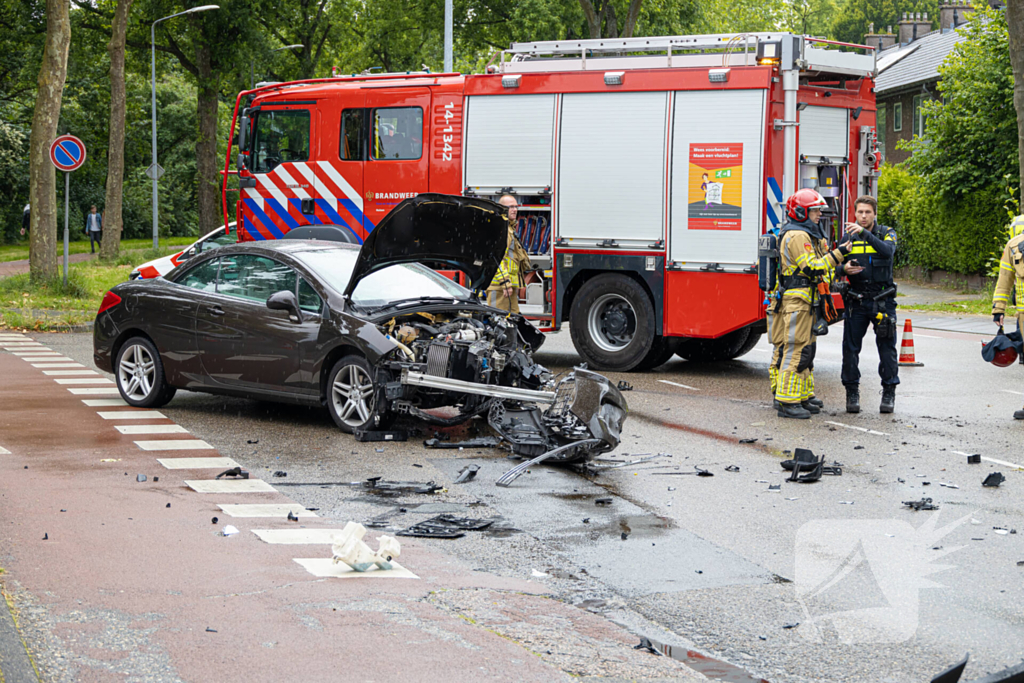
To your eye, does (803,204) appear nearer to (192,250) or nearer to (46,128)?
(192,250)

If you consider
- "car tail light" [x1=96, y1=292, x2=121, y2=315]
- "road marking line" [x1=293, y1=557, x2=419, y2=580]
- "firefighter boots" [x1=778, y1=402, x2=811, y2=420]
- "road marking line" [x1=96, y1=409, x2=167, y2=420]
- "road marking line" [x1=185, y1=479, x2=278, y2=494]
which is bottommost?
"road marking line" [x1=185, y1=479, x2=278, y2=494]

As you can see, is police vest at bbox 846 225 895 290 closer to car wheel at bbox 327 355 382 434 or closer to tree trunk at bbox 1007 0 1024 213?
car wheel at bbox 327 355 382 434

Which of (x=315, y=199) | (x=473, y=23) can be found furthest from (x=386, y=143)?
(x=473, y=23)

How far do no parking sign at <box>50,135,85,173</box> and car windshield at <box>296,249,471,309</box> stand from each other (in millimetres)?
10702

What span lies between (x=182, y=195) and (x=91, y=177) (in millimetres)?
4718

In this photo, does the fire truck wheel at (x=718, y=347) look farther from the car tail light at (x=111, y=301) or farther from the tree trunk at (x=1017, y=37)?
the car tail light at (x=111, y=301)

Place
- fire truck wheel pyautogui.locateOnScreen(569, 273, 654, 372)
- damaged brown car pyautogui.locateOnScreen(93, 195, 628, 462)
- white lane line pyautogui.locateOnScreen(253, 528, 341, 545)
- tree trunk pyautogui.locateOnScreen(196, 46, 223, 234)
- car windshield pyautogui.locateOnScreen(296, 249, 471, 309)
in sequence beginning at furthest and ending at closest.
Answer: tree trunk pyautogui.locateOnScreen(196, 46, 223, 234), fire truck wheel pyautogui.locateOnScreen(569, 273, 654, 372), car windshield pyautogui.locateOnScreen(296, 249, 471, 309), damaged brown car pyautogui.locateOnScreen(93, 195, 628, 462), white lane line pyautogui.locateOnScreen(253, 528, 341, 545)

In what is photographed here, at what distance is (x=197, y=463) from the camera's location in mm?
8336

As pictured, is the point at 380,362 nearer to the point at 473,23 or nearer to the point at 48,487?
the point at 48,487

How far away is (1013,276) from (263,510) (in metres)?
7.32

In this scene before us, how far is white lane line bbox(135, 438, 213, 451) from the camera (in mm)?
8873

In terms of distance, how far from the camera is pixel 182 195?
201 ft

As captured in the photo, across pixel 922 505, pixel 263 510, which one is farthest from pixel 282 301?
pixel 922 505

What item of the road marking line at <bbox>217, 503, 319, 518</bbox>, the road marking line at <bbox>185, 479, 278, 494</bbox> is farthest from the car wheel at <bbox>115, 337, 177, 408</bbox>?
the road marking line at <bbox>217, 503, 319, 518</bbox>
